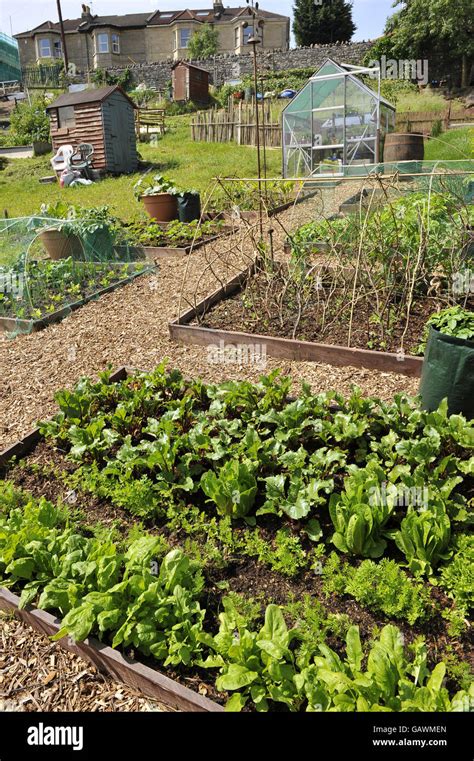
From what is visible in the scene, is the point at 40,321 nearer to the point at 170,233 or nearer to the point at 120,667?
the point at 170,233

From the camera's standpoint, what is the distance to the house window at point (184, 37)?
44.6 m

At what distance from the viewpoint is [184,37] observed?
4488 cm

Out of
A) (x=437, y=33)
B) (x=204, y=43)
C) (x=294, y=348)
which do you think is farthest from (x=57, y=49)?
(x=294, y=348)

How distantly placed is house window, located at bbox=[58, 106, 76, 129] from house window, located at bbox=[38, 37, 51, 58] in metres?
37.0

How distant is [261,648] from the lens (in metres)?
1.98

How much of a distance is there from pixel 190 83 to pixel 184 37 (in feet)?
59.3

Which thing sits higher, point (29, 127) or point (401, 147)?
point (29, 127)

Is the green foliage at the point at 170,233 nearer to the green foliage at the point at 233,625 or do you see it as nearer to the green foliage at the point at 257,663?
the green foliage at the point at 233,625

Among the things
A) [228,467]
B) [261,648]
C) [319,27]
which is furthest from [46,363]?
[319,27]

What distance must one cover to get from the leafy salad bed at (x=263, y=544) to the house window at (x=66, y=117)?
704 inches

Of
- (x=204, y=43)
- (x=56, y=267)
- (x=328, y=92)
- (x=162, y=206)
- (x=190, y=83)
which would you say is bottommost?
(x=56, y=267)

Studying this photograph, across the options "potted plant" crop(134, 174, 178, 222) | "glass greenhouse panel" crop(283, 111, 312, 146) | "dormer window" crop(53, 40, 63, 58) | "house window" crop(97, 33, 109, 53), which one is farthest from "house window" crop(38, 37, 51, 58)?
"potted plant" crop(134, 174, 178, 222)

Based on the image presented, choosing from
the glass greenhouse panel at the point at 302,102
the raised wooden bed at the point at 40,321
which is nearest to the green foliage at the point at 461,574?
the raised wooden bed at the point at 40,321
